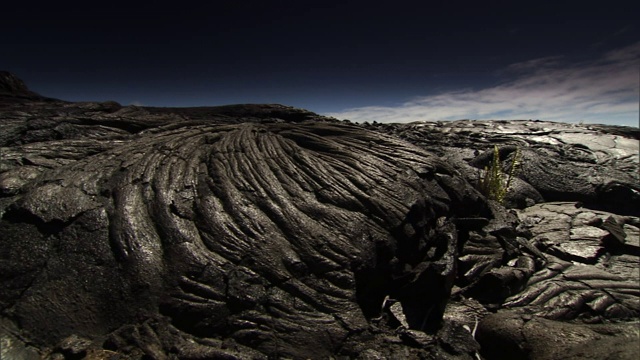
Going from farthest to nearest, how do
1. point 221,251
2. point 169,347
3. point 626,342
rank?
point 221,251, point 626,342, point 169,347

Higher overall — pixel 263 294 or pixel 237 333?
pixel 263 294

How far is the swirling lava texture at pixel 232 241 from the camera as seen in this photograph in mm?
2863

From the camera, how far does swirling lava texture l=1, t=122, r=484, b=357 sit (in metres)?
2.86

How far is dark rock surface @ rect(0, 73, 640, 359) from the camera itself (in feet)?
9.31

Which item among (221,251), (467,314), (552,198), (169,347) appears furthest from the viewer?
(552,198)

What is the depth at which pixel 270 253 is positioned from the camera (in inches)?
130

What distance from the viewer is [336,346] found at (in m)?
2.92

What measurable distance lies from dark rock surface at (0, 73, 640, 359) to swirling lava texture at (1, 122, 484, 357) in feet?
0.05

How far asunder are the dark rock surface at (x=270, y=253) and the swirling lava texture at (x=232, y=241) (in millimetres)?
16

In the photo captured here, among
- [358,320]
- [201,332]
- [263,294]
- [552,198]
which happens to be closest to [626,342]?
[358,320]

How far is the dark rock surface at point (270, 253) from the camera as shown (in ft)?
9.31

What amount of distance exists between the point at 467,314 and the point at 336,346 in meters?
1.75

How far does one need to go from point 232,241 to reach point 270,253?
0.39 m

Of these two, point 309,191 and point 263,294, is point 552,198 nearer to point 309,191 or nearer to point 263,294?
point 309,191
